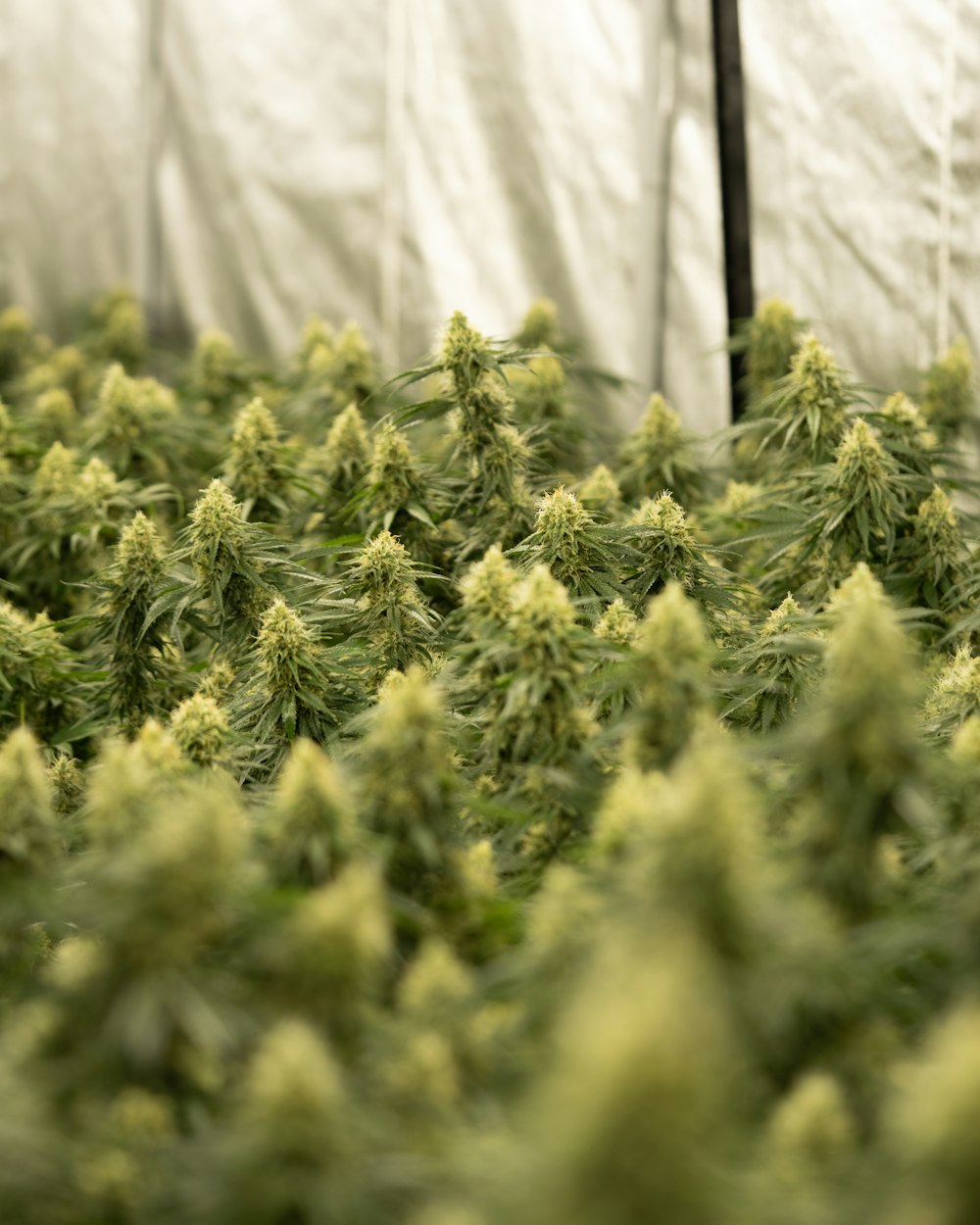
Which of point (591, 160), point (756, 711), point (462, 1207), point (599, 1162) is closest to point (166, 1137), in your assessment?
point (462, 1207)

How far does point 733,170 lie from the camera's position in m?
2.79

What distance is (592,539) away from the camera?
1.60m

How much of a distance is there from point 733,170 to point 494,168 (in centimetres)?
64

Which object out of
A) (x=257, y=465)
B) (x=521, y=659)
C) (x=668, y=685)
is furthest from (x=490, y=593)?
(x=257, y=465)

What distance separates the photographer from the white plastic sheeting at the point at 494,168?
103 inches

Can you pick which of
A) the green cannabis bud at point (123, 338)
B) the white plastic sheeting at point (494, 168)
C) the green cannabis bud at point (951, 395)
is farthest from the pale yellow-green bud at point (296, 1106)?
the green cannabis bud at point (123, 338)

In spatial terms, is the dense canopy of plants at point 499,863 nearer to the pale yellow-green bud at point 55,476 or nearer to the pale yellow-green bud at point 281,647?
the pale yellow-green bud at point 281,647

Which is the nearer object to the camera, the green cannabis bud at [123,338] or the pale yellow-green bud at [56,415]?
the pale yellow-green bud at [56,415]

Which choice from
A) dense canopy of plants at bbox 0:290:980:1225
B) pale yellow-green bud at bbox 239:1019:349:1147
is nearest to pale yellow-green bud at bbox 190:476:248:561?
dense canopy of plants at bbox 0:290:980:1225

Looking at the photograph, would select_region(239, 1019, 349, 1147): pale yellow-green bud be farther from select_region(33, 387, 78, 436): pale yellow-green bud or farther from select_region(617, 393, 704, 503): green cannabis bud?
select_region(33, 387, 78, 436): pale yellow-green bud

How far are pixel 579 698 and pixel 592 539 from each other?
0.32 m

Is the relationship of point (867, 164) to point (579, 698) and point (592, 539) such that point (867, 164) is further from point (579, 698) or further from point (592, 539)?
point (579, 698)

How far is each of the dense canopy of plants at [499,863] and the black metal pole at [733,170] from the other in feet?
2.95

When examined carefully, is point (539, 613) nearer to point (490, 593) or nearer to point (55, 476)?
point (490, 593)
